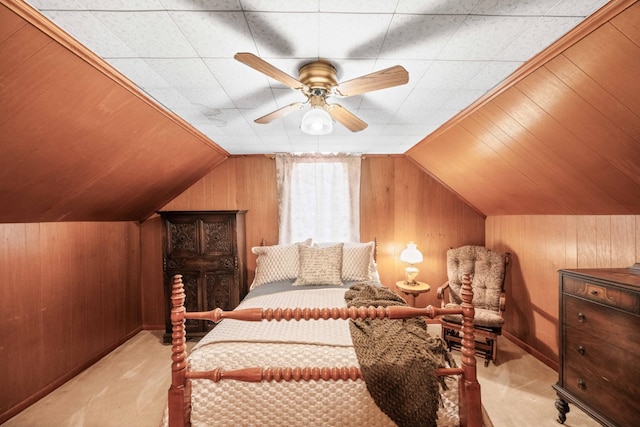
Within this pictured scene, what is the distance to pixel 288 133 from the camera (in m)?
3.08

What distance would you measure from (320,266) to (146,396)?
184 centimetres

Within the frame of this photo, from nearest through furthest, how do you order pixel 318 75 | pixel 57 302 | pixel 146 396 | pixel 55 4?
pixel 55 4 → pixel 318 75 → pixel 146 396 → pixel 57 302

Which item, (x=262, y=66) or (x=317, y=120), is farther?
(x=317, y=120)

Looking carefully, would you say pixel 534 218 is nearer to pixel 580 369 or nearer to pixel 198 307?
pixel 580 369

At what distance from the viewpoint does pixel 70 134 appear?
1.90 m

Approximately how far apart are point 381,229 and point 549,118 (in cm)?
234

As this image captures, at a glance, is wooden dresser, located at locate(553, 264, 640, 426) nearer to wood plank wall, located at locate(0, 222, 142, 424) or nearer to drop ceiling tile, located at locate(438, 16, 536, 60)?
drop ceiling tile, located at locate(438, 16, 536, 60)

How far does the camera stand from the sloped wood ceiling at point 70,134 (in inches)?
55.3

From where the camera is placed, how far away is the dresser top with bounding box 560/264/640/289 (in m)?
1.70

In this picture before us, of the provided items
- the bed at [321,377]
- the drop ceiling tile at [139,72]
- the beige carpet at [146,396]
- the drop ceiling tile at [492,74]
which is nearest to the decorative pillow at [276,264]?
the beige carpet at [146,396]

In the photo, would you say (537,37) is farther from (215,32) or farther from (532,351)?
(532,351)

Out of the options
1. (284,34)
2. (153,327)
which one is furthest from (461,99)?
(153,327)

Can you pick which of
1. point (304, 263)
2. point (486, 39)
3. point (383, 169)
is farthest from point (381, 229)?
point (486, 39)

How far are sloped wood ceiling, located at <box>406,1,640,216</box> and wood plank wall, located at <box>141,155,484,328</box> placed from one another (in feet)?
2.58
